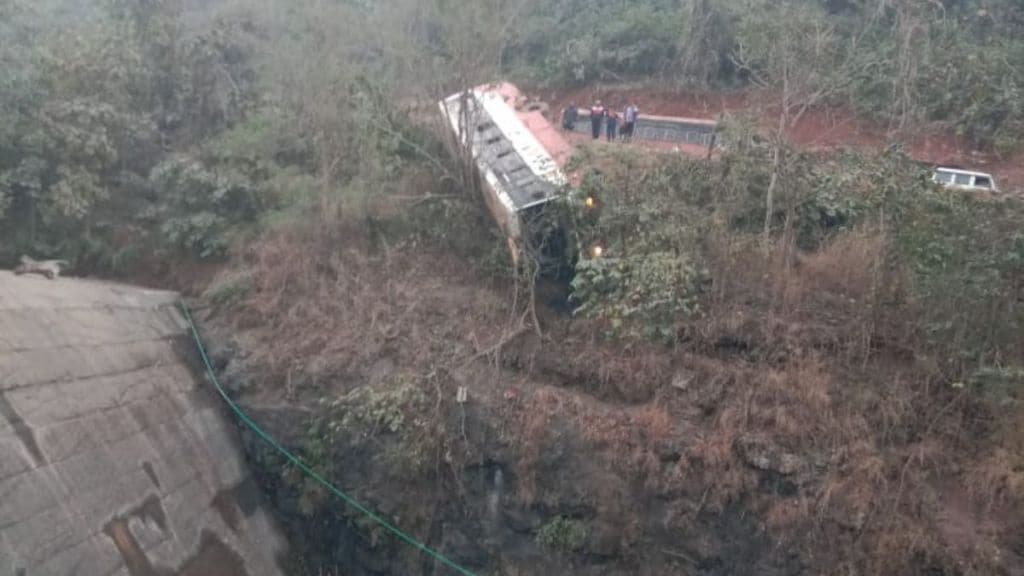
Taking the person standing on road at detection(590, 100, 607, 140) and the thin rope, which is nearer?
the thin rope

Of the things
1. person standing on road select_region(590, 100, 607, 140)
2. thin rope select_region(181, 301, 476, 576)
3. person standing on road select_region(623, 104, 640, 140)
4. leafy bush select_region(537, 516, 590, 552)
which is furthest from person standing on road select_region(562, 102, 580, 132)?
leafy bush select_region(537, 516, 590, 552)

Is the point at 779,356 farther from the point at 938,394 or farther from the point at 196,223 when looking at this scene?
the point at 196,223

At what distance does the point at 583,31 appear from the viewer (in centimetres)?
2003

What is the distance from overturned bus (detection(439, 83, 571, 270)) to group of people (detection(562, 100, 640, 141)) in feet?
4.48

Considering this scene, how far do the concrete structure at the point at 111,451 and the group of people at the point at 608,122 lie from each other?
310 inches

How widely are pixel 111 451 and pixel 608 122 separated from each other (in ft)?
32.3

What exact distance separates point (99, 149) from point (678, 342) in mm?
9891

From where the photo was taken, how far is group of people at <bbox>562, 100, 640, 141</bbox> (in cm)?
1581

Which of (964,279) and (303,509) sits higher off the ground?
(964,279)

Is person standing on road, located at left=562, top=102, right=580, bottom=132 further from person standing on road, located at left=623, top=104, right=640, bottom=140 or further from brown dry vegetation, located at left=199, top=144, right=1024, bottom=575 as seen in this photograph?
brown dry vegetation, located at left=199, top=144, right=1024, bottom=575

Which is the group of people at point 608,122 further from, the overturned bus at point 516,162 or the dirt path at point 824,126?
the dirt path at point 824,126

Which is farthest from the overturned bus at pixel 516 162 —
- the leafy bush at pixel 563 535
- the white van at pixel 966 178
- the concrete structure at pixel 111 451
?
the white van at pixel 966 178

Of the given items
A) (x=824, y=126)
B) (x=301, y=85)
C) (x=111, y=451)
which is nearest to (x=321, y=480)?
(x=111, y=451)

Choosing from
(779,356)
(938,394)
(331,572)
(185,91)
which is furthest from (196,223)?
(938,394)
